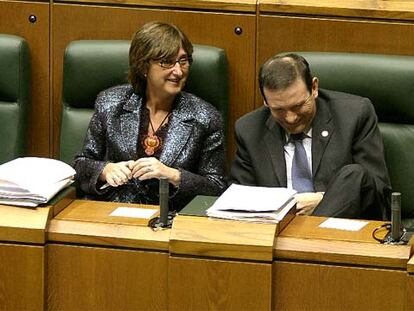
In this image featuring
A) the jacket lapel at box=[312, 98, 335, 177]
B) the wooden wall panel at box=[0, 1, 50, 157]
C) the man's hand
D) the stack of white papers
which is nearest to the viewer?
the stack of white papers

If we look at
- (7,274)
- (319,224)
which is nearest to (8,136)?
(7,274)

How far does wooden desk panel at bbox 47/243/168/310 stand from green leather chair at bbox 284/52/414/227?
877mm

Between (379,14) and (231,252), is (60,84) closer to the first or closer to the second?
(379,14)

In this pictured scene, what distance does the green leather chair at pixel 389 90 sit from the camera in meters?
2.81

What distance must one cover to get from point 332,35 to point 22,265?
1.14 m

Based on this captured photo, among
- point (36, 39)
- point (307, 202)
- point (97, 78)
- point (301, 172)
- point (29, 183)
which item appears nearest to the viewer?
point (29, 183)

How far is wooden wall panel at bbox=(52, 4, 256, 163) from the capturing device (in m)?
3.03

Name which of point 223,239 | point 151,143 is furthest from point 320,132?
point 223,239

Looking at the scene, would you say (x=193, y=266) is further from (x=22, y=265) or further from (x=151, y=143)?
(x=151, y=143)

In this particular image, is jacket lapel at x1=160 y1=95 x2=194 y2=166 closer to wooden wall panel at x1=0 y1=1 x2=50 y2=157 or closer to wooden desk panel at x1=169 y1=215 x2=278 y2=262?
wooden wall panel at x1=0 y1=1 x2=50 y2=157

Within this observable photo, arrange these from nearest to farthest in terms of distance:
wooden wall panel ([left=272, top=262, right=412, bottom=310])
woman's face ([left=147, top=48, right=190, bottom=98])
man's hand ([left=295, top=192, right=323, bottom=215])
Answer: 1. wooden wall panel ([left=272, top=262, right=412, bottom=310])
2. man's hand ([left=295, top=192, right=323, bottom=215])
3. woman's face ([left=147, top=48, right=190, bottom=98])

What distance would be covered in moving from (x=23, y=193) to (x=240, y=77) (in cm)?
90

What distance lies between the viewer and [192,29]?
304 centimetres

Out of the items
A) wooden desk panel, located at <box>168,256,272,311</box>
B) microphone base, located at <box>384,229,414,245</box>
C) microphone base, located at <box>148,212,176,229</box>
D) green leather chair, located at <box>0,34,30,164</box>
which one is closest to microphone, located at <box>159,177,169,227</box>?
microphone base, located at <box>148,212,176,229</box>
